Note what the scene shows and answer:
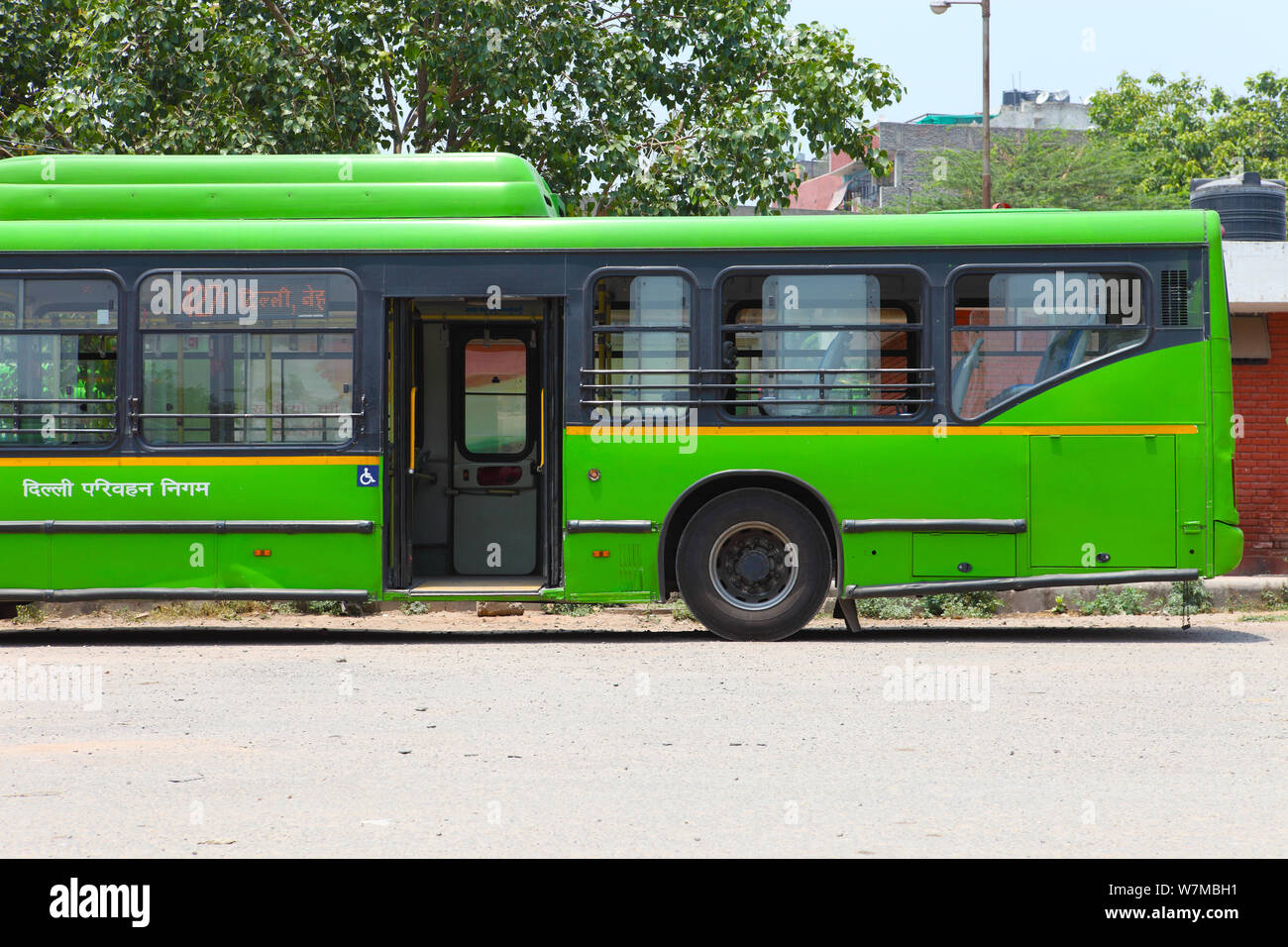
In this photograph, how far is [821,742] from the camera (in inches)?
263

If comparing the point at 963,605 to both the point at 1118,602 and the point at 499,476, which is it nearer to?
the point at 1118,602

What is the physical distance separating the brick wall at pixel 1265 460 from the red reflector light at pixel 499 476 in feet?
27.3

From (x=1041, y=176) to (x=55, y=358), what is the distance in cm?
3467

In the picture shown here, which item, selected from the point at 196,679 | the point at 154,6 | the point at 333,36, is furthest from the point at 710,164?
the point at 196,679

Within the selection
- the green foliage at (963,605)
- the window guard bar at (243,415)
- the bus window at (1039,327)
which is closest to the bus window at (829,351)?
the bus window at (1039,327)

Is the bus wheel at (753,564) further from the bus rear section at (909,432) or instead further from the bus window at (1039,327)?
the bus window at (1039,327)

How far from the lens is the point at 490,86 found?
15531mm

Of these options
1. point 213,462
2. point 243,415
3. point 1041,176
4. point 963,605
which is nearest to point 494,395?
point 243,415

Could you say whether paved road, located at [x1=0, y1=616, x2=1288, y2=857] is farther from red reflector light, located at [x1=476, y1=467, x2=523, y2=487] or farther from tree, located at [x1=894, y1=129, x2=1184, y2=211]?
tree, located at [x1=894, y1=129, x2=1184, y2=211]

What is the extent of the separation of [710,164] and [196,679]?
887cm

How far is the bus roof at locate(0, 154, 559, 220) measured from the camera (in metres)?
11.1

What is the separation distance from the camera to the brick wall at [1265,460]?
52.2 feet

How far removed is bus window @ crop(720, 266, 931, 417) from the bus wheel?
0.71m

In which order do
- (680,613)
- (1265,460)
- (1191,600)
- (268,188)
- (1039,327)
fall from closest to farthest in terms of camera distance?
(1039,327), (268,188), (680,613), (1191,600), (1265,460)
